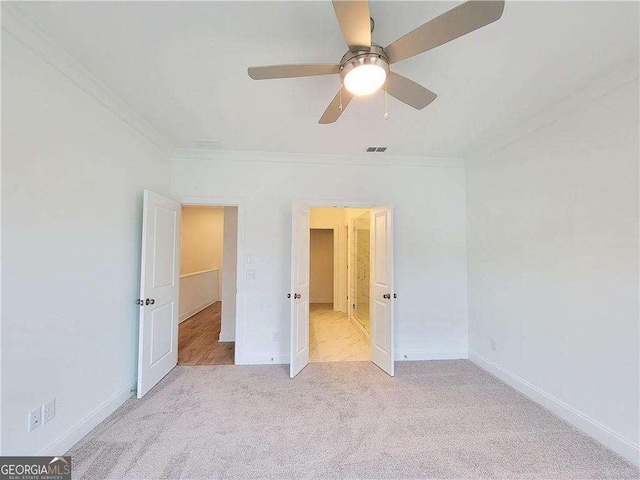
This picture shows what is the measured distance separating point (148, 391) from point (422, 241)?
3.53 m

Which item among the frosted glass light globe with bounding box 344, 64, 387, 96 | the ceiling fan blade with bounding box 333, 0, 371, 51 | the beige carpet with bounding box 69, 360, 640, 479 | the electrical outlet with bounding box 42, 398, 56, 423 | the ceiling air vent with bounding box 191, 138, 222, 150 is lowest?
the beige carpet with bounding box 69, 360, 640, 479

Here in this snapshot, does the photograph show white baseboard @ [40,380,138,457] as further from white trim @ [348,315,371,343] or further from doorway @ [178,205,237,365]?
white trim @ [348,315,371,343]

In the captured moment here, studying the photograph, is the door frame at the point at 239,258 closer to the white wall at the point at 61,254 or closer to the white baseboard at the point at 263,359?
the white baseboard at the point at 263,359

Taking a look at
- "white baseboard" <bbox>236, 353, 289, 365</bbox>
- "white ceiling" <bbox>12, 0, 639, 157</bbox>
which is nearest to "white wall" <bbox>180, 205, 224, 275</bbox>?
"white baseboard" <bbox>236, 353, 289, 365</bbox>

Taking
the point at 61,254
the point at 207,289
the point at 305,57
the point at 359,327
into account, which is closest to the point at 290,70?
the point at 305,57

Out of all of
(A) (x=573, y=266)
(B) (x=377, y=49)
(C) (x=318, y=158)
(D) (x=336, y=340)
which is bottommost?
(D) (x=336, y=340)

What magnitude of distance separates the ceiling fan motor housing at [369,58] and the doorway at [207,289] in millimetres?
3088

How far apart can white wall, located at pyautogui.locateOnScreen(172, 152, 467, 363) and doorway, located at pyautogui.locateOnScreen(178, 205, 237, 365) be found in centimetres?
59

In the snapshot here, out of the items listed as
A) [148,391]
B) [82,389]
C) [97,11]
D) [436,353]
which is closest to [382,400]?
[436,353]

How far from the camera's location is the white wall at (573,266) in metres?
1.95

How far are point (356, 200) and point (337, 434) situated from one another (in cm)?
257

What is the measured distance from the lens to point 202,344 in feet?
13.9

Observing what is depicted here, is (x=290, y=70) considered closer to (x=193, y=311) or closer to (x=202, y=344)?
(x=202, y=344)

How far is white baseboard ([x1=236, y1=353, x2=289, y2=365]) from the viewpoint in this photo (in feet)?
11.4
